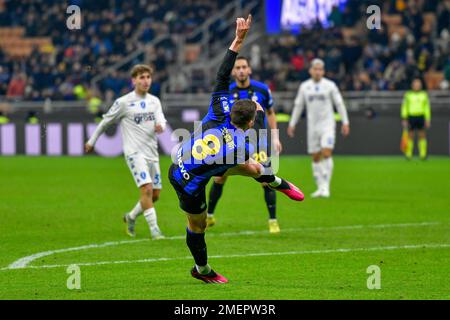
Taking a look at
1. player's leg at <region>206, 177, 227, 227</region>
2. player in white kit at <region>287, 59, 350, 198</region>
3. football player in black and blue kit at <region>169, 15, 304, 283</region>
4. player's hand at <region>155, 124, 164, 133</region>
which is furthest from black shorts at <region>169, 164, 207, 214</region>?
player in white kit at <region>287, 59, 350, 198</region>

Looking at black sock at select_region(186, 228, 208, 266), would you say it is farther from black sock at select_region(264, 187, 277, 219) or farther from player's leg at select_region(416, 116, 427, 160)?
player's leg at select_region(416, 116, 427, 160)

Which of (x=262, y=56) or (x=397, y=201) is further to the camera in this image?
(x=262, y=56)

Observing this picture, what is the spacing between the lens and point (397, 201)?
60.1 feet

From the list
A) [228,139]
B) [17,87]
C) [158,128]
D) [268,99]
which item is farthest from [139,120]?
[17,87]

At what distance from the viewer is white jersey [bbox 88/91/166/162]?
44.7 ft

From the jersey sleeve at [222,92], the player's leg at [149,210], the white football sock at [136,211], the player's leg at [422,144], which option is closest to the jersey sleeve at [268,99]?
the player's leg at [149,210]

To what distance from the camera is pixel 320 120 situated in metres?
19.5

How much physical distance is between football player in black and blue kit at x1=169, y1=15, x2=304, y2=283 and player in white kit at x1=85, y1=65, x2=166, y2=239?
374 cm

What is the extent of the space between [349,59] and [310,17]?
7.57ft

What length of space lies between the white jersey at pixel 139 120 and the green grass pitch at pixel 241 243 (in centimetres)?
120

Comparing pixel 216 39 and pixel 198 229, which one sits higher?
pixel 216 39

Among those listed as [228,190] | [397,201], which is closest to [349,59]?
[228,190]
